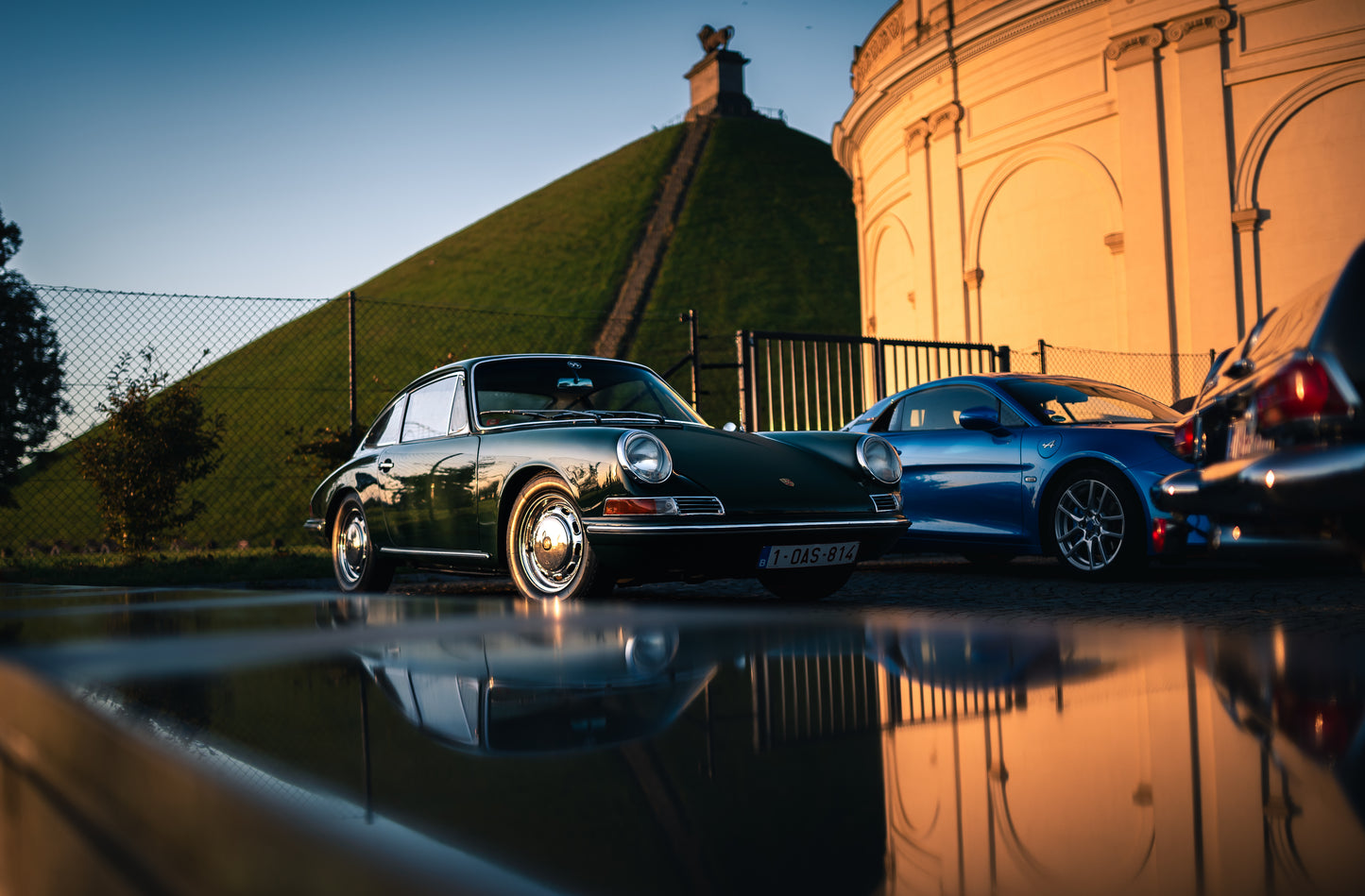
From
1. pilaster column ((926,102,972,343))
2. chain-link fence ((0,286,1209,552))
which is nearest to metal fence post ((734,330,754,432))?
chain-link fence ((0,286,1209,552))

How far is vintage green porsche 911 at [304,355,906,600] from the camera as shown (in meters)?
5.25

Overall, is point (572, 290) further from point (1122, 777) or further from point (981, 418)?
point (1122, 777)

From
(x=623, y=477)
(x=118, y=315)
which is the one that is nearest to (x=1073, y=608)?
(x=623, y=477)

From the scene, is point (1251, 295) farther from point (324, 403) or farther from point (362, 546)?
point (324, 403)

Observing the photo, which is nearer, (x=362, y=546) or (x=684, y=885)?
(x=684, y=885)

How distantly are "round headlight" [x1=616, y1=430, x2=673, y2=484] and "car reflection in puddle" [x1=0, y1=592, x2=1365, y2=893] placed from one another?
2.12 meters

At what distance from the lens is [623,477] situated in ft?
17.2

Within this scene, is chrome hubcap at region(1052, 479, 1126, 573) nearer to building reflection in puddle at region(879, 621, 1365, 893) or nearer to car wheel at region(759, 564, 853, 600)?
A: car wheel at region(759, 564, 853, 600)

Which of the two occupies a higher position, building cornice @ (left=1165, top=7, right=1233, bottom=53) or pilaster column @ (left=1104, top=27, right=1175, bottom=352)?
building cornice @ (left=1165, top=7, right=1233, bottom=53)

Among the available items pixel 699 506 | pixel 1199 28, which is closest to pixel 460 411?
pixel 699 506

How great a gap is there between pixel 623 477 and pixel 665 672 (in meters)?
2.79

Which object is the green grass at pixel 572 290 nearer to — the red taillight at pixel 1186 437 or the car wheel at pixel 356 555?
the car wheel at pixel 356 555

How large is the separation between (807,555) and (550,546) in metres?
1.34

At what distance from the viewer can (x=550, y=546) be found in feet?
18.5
